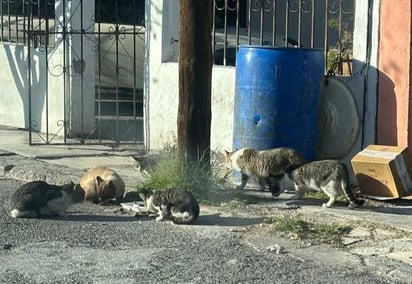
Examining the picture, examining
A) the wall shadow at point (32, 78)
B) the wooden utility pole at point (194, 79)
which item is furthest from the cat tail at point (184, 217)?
the wall shadow at point (32, 78)

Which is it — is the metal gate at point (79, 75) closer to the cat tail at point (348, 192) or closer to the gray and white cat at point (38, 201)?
the gray and white cat at point (38, 201)

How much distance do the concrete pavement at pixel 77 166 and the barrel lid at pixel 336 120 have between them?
1.00m

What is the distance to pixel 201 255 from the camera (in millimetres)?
7027

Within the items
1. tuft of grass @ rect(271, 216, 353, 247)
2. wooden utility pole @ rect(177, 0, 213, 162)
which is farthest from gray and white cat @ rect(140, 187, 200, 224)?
wooden utility pole @ rect(177, 0, 213, 162)

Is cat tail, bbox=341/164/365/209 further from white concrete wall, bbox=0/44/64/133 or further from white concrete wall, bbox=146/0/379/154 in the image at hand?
white concrete wall, bbox=0/44/64/133

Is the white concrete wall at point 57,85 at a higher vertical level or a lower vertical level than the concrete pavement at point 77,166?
higher

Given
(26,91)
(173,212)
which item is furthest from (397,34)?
(26,91)

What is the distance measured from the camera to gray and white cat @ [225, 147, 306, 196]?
8953 mm

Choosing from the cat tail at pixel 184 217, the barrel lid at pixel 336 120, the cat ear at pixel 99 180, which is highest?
the barrel lid at pixel 336 120

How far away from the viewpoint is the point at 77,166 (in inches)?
430

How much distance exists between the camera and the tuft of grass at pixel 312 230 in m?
7.48

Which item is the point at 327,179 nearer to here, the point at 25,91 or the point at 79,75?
the point at 79,75

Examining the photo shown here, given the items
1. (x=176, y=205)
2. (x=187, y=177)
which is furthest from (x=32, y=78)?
(x=176, y=205)

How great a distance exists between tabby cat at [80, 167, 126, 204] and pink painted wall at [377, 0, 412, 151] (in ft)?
9.05
